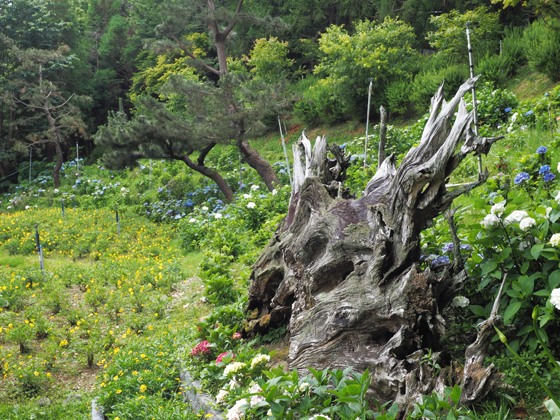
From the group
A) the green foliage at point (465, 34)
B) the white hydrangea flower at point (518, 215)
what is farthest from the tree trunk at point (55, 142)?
the white hydrangea flower at point (518, 215)

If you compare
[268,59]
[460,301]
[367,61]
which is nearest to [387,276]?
[460,301]

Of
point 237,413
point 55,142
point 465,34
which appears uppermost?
point 465,34

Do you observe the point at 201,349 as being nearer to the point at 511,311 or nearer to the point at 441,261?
the point at 441,261

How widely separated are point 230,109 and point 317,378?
10.7m

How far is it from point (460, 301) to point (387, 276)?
21.9 inches

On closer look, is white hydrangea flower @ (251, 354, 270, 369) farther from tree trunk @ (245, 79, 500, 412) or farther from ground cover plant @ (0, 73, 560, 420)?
tree trunk @ (245, 79, 500, 412)

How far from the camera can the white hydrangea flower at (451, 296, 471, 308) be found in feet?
9.61

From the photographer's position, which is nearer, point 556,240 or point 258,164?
point 556,240

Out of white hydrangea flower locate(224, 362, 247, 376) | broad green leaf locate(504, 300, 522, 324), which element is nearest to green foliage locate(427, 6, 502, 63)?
broad green leaf locate(504, 300, 522, 324)

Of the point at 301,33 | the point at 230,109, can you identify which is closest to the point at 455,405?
the point at 230,109

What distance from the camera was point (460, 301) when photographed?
295cm

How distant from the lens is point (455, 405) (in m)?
2.12

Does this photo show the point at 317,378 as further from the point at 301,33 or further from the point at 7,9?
the point at 7,9

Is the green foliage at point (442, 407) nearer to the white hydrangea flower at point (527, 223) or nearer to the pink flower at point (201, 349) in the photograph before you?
the white hydrangea flower at point (527, 223)
